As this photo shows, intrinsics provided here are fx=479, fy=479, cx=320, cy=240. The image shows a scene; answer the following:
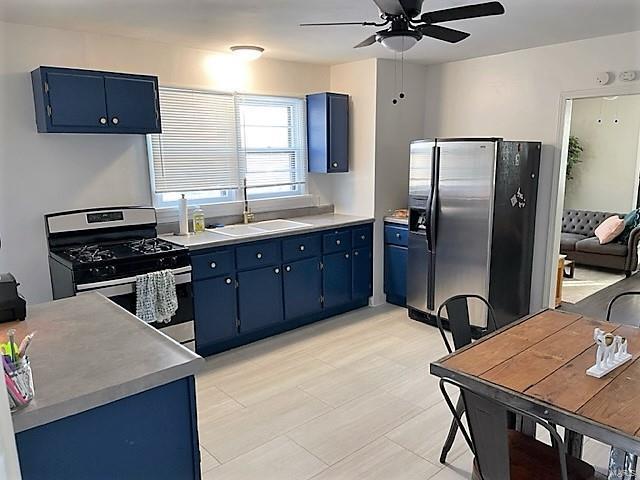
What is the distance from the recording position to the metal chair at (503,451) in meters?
1.52

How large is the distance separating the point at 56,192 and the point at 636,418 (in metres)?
3.57

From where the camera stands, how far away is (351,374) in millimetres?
3479

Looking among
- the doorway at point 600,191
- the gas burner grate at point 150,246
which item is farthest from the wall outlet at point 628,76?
the gas burner grate at point 150,246

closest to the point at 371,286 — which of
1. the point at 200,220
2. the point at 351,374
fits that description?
the point at 351,374

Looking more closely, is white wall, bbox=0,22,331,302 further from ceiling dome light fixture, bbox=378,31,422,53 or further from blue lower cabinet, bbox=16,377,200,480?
blue lower cabinet, bbox=16,377,200,480

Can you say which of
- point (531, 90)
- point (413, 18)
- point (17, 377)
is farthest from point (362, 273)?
point (17, 377)

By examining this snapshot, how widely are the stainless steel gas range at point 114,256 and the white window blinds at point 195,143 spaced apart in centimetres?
42

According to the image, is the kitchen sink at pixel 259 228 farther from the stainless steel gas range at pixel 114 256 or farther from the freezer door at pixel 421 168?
the freezer door at pixel 421 168

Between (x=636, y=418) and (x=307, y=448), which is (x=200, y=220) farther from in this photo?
(x=636, y=418)

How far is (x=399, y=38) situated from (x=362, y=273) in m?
2.84

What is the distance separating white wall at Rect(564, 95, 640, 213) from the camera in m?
6.62

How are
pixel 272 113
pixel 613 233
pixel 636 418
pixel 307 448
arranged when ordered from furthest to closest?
pixel 613 233
pixel 272 113
pixel 307 448
pixel 636 418

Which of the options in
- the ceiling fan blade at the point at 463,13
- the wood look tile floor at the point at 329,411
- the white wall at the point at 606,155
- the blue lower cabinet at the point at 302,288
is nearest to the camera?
the ceiling fan blade at the point at 463,13

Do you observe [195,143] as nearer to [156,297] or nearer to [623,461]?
[156,297]
